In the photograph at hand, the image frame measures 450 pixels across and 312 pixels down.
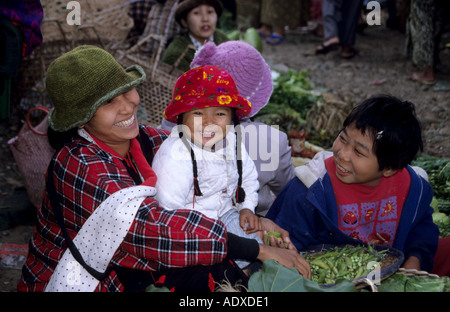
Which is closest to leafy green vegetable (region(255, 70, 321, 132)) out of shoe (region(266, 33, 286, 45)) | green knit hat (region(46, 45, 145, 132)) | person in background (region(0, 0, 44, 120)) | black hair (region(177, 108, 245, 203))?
black hair (region(177, 108, 245, 203))

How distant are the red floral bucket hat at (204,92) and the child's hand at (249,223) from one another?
0.58 metres

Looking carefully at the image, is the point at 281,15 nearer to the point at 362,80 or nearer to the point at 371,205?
the point at 362,80

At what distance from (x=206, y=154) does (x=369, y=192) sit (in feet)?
2.95

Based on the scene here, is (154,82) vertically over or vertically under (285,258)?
over

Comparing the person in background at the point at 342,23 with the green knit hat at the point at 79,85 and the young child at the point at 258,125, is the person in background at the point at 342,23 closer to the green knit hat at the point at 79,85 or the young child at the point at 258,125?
the young child at the point at 258,125

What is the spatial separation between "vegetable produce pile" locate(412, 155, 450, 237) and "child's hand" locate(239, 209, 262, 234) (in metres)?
1.40

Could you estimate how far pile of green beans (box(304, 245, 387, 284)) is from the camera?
2.05 meters

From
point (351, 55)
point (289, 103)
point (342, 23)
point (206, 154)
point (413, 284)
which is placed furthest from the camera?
point (351, 55)

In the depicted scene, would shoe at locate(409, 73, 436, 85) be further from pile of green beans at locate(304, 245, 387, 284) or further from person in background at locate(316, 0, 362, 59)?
pile of green beans at locate(304, 245, 387, 284)

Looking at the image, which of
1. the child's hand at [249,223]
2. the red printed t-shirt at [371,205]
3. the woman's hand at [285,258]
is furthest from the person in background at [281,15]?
the woman's hand at [285,258]

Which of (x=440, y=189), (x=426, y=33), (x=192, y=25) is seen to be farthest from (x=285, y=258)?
(x=426, y=33)

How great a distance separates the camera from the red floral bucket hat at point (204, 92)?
213 centimetres

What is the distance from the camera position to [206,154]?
7.38ft
